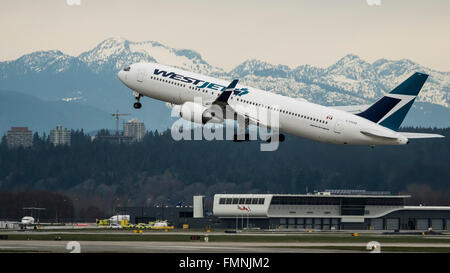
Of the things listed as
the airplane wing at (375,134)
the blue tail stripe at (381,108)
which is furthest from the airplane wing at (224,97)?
the blue tail stripe at (381,108)

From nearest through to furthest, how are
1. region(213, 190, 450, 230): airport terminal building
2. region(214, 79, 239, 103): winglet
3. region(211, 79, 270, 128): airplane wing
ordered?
1. region(214, 79, 239, 103): winglet
2. region(211, 79, 270, 128): airplane wing
3. region(213, 190, 450, 230): airport terminal building

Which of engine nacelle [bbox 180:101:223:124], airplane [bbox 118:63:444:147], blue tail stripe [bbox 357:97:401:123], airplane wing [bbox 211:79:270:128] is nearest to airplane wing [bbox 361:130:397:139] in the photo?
airplane [bbox 118:63:444:147]

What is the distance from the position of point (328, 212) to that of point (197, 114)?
11567 cm

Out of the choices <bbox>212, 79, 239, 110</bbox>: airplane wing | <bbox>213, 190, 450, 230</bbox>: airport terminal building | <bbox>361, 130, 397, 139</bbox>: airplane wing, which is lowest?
<bbox>213, 190, 450, 230</bbox>: airport terminal building

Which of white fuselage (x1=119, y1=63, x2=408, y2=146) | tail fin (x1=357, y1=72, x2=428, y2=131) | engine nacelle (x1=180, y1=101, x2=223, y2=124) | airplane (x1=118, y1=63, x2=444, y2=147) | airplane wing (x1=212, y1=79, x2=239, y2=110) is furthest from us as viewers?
engine nacelle (x1=180, y1=101, x2=223, y2=124)

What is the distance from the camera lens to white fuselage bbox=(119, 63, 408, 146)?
7569 centimetres

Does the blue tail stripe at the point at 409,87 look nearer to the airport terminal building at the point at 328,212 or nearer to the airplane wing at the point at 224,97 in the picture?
the airplane wing at the point at 224,97

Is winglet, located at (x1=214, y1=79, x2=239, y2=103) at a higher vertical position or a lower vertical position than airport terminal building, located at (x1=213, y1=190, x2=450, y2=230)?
higher

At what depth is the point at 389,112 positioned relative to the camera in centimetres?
7600

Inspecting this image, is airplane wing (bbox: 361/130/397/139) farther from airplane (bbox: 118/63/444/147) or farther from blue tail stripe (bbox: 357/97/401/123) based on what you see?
blue tail stripe (bbox: 357/97/401/123)

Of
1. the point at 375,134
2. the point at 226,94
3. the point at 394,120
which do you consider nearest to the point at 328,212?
the point at 394,120

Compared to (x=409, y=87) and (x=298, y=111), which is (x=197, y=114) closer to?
(x=298, y=111)
